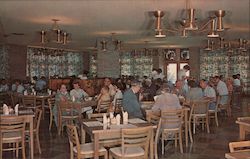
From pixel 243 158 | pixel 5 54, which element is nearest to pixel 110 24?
pixel 243 158

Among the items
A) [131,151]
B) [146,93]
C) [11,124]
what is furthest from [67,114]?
[131,151]

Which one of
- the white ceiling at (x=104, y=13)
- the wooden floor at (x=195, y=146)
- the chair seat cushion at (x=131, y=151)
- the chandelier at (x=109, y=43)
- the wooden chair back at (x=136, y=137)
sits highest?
the white ceiling at (x=104, y=13)

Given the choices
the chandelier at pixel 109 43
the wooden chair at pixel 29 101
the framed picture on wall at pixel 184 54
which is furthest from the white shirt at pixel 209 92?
the framed picture on wall at pixel 184 54

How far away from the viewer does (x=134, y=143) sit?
13.3 feet

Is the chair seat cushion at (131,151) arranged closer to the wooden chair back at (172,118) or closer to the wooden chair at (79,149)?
the wooden chair at (79,149)

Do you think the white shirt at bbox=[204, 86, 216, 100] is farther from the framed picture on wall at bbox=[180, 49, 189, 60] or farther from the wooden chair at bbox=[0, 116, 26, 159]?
the framed picture on wall at bbox=[180, 49, 189, 60]

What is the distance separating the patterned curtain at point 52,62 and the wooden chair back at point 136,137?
12923 millimetres

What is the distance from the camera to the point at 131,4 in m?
6.25

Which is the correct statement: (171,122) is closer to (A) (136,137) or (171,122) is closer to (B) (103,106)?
(A) (136,137)

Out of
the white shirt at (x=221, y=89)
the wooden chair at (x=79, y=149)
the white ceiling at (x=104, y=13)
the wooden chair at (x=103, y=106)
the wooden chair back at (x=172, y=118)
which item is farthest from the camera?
the white shirt at (x=221, y=89)

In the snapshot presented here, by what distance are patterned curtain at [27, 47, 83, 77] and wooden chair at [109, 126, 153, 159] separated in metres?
12.8

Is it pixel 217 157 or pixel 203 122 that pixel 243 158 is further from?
pixel 203 122

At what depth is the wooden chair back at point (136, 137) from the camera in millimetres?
3965

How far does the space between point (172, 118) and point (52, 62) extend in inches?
568
